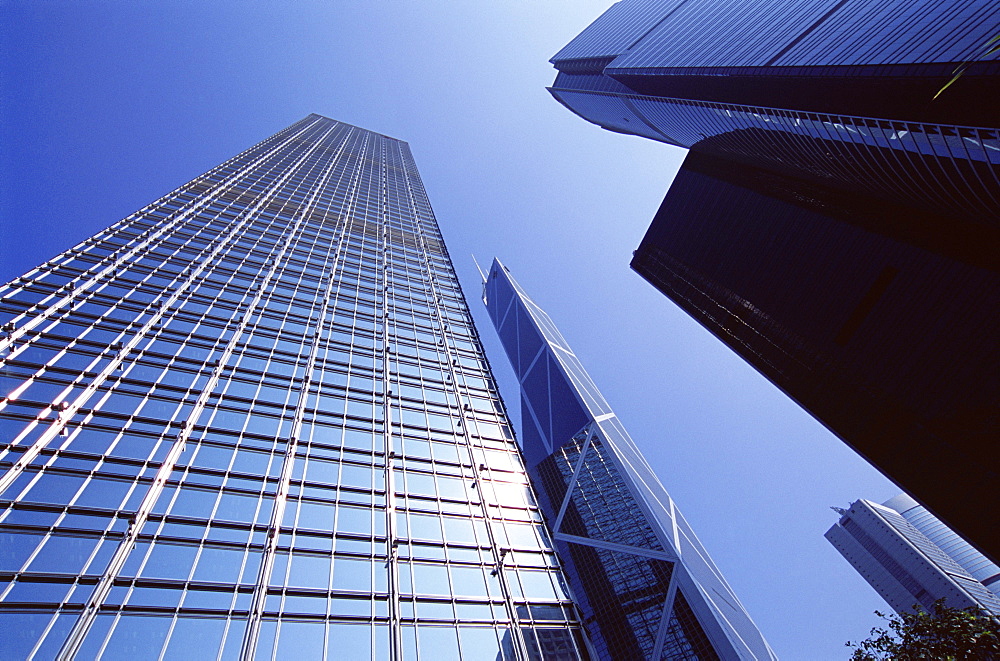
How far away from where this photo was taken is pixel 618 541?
5497 cm


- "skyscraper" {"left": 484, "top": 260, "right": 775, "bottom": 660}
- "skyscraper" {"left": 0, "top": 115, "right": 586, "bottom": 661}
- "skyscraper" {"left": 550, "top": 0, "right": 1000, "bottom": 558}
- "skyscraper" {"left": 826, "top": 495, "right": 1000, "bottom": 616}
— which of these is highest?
"skyscraper" {"left": 550, "top": 0, "right": 1000, "bottom": 558}

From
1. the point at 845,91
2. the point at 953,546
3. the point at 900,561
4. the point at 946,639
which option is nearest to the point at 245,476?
the point at 946,639

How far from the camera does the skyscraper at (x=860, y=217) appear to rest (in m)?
30.5

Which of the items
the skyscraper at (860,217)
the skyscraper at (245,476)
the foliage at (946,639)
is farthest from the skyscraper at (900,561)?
the skyscraper at (245,476)

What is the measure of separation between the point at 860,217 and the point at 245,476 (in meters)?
49.9

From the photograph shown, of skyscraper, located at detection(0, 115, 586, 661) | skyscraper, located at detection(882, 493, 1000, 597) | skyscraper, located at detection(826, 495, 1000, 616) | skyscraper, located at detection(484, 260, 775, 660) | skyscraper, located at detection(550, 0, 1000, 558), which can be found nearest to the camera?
skyscraper, located at detection(0, 115, 586, 661)

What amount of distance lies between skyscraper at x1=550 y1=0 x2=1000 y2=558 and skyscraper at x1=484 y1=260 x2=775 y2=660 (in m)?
17.7

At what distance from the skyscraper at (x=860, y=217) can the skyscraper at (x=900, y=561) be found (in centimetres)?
8804

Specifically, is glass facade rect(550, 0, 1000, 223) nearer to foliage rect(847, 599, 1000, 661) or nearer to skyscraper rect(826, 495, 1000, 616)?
foliage rect(847, 599, 1000, 661)

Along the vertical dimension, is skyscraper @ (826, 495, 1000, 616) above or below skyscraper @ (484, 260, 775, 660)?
below

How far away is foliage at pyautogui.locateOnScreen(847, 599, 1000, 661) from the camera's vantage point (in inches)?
560

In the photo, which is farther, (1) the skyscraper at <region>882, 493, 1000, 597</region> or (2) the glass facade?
(1) the skyscraper at <region>882, 493, 1000, 597</region>

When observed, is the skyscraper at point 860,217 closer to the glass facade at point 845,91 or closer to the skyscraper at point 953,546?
the glass facade at point 845,91

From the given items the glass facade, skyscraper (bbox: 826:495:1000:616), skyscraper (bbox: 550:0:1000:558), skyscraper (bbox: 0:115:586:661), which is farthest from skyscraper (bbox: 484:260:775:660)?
skyscraper (bbox: 826:495:1000:616)
